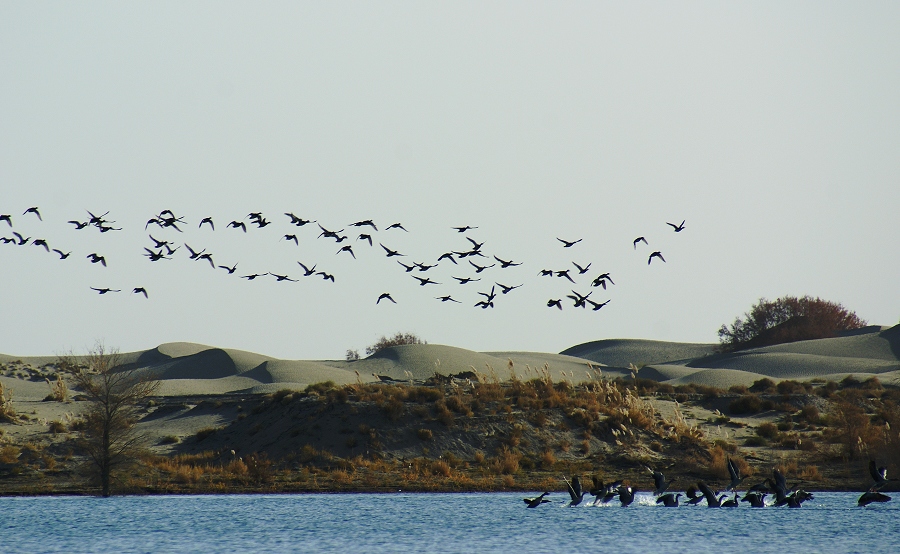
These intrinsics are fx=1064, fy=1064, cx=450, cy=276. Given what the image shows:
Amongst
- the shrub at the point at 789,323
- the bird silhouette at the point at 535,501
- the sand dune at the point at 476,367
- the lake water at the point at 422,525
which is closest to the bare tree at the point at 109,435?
the lake water at the point at 422,525

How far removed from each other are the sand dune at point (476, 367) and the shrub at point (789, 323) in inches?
276

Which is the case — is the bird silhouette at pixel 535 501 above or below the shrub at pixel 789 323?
below

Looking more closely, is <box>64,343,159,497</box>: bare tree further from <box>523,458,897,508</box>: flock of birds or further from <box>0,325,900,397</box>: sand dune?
<box>0,325,900,397</box>: sand dune

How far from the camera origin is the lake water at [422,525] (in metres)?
31.6

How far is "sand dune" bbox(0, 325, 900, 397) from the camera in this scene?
90250 millimetres

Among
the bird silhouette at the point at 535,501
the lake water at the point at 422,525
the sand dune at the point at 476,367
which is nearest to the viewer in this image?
the lake water at the point at 422,525

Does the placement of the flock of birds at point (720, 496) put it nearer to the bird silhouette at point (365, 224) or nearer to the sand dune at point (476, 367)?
the bird silhouette at point (365, 224)

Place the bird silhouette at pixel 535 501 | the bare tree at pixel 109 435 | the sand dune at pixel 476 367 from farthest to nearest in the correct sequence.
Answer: the sand dune at pixel 476 367 < the bare tree at pixel 109 435 < the bird silhouette at pixel 535 501

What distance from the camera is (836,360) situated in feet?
328

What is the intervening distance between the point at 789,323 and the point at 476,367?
48587 mm

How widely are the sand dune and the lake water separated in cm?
4202

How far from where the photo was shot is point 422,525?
3512 cm

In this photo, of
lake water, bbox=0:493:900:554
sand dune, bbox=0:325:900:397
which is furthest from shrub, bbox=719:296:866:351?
lake water, bbox=0:493:900:554

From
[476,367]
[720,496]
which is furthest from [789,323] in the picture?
[720,496]
